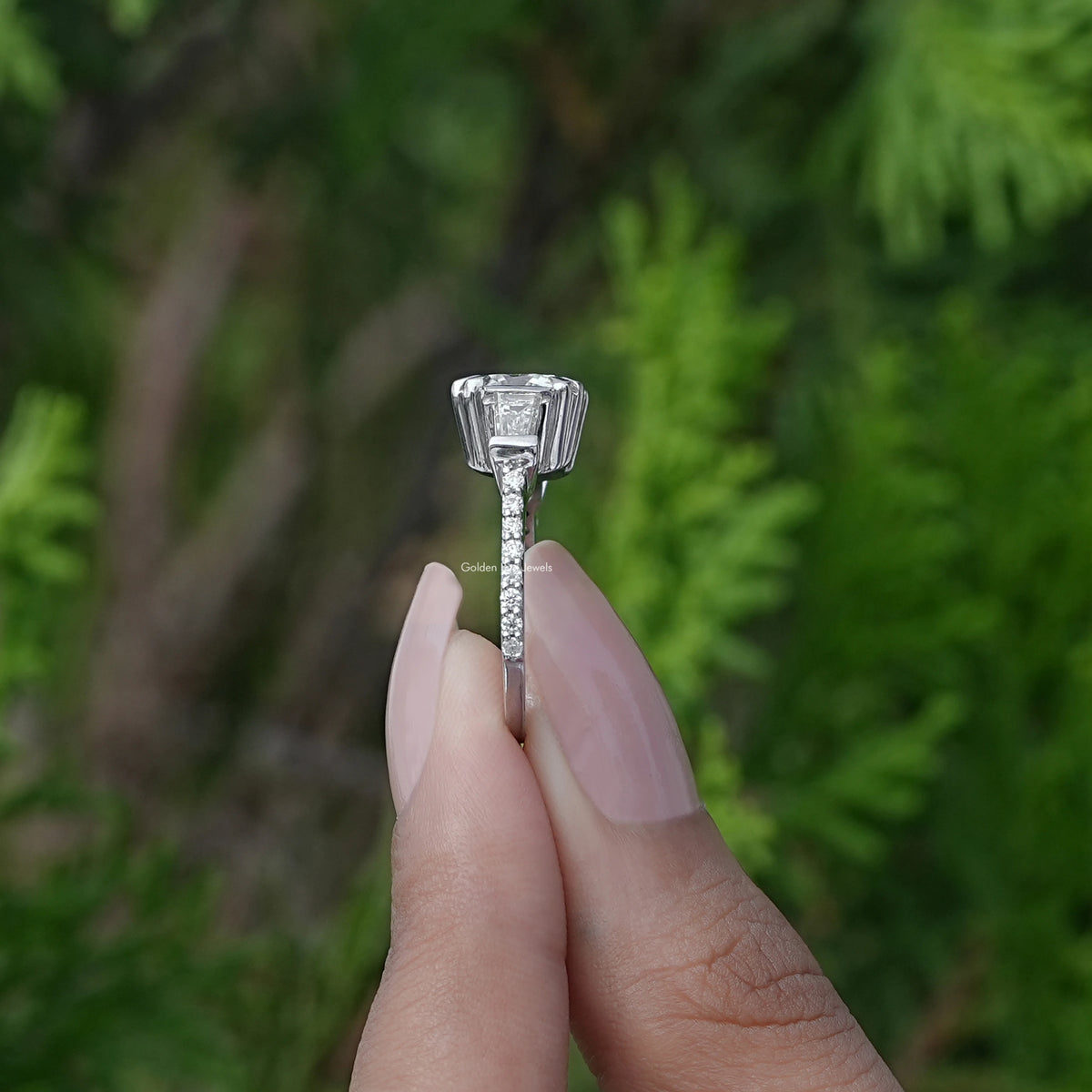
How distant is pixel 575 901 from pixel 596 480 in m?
0.65

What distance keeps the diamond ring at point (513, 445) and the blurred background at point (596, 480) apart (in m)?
0.23

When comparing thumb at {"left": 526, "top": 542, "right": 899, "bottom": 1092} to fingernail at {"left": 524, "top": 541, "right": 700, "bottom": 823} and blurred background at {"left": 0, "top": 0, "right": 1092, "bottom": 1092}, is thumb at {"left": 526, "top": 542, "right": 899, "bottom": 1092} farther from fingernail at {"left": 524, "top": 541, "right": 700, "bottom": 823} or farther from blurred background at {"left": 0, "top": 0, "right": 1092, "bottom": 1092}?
blurred background at {"left": 0, "top": 0, "right": 1092, "bottom": 1092}

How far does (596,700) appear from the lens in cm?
51

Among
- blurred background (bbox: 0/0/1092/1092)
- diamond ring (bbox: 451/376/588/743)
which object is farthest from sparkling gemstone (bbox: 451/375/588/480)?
blurred background (bbox: 0/0/1092/1092)

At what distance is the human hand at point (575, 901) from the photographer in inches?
18.5

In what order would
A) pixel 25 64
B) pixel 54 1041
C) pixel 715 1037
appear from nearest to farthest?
1. pixel 715 1037
2. pixel 54 1041
3. pixel 25 64

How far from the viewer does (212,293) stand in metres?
1.63

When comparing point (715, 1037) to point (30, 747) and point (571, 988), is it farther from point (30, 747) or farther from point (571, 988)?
point (30, 747)

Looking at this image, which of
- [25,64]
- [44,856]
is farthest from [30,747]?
[25,64]

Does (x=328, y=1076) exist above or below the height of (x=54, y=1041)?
below

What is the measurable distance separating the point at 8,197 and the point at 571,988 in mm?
941

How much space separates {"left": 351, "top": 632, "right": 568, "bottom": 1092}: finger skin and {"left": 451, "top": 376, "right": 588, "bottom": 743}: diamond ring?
0.05ft

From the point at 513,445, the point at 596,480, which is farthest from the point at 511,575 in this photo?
the point at 596,480

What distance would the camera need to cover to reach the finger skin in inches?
17.8
